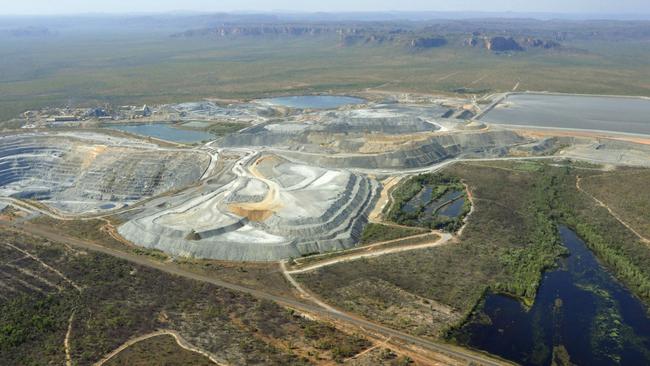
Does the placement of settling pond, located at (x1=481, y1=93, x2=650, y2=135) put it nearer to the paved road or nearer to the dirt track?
the paved road

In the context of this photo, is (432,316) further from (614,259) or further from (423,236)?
(614,259)

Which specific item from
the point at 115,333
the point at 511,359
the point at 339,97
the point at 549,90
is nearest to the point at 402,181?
the point at 511,359

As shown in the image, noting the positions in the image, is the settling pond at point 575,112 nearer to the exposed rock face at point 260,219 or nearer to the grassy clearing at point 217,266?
the exposed rock face at point 260,219

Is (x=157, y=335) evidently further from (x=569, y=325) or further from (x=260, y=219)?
(x=569, y=325)

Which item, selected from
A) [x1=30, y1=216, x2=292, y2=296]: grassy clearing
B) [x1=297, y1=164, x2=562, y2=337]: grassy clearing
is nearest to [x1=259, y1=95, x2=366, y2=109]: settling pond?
[x1=297, y1=164, x2=562, y2=337]: grassy clearing

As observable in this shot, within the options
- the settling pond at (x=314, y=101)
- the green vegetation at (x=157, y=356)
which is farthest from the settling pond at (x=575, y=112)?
the green vegetation at (x=157, y=356)
